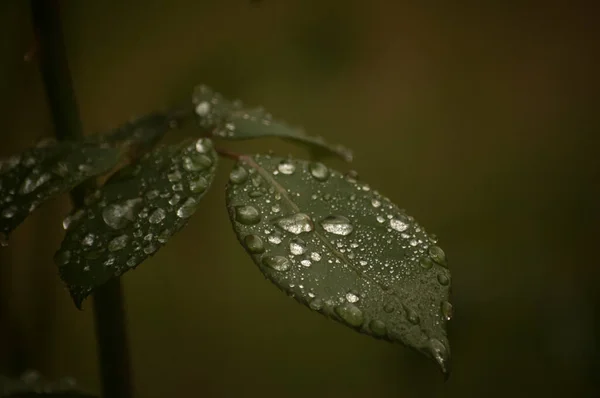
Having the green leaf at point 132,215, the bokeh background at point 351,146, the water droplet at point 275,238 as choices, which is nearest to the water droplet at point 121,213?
the green leaf at point 132,215

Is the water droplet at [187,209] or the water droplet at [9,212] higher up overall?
the water droplet at [187,209]

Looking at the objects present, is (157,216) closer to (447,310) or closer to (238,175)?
(238,175)

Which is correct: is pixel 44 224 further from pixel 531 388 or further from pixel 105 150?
pixel 531 388

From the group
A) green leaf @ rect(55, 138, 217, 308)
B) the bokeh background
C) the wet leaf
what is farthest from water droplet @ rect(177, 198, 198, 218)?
the bokeh background

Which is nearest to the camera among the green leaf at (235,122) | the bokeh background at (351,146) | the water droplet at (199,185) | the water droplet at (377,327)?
the water droplet at (377,327)

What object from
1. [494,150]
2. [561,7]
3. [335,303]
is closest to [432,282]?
[335,303]

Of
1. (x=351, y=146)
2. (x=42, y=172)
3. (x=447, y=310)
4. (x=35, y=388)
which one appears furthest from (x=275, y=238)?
(x=351, y=146)

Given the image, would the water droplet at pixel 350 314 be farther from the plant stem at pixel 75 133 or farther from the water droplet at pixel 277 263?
the plant stem at pixel 75 133
